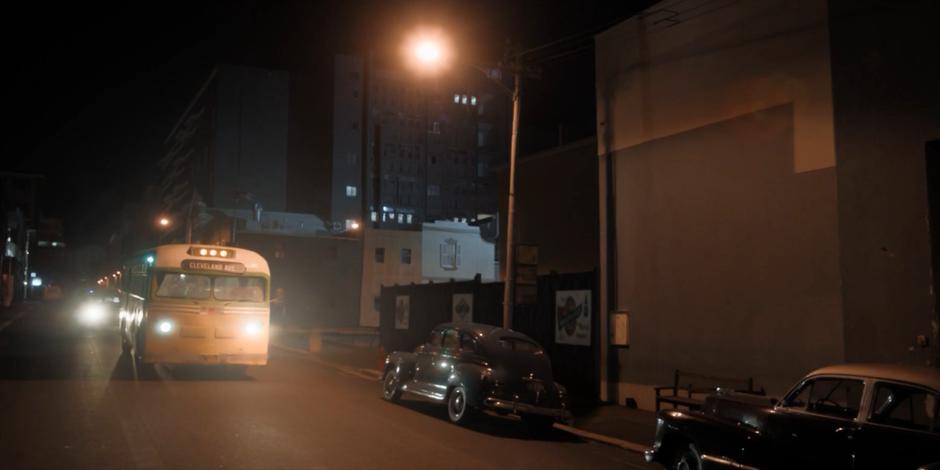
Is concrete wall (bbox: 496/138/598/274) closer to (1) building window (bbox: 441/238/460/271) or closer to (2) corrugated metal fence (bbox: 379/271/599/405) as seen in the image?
(2) corrugated metal fence (bbox: 379/271/599/405)

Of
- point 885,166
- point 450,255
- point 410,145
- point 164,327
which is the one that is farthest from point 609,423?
point 410,145

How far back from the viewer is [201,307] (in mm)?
17641

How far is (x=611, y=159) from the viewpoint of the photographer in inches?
692

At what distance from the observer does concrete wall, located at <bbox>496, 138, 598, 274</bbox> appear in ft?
70.9

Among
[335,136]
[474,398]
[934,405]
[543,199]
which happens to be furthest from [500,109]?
[934,405]

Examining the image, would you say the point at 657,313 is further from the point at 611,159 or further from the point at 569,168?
the point at 569,168

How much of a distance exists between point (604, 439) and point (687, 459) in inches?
167

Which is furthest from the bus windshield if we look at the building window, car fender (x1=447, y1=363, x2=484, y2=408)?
the building window

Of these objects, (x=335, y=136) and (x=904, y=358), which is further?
(x=335, y=136)

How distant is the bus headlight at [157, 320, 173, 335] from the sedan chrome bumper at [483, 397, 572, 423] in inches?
317

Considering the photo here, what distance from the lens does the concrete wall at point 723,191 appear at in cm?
1280

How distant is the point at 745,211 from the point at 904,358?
3.78 metres

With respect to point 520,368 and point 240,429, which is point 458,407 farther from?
point 240,429

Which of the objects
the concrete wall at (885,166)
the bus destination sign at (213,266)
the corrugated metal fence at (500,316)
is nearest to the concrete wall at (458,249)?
the corrugated metal fence at (500,316)
